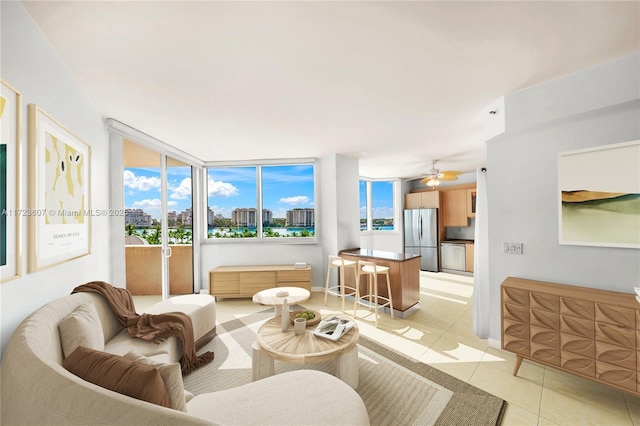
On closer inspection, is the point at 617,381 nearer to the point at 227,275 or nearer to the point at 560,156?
the point at 560,156

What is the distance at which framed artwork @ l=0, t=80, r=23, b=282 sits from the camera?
4.47ft

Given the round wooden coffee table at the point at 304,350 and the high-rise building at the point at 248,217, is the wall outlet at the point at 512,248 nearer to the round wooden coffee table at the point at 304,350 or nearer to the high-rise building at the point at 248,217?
the round wooden coffee table at the point at 304,350

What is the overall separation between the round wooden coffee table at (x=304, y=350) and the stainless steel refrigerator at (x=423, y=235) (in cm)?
503

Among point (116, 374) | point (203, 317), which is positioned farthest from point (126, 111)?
point (116, 374)

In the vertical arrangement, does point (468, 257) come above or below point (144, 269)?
below

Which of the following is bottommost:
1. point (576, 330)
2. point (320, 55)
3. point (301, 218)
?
point (576, 330)

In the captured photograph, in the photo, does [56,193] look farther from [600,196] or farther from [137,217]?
[600,196]

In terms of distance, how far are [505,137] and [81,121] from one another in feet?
13.6

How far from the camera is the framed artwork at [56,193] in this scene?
5.28 ft

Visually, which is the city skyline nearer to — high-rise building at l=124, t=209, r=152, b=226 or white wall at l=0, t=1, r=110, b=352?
high-rise building at l=124, t=209, r=152, b=226

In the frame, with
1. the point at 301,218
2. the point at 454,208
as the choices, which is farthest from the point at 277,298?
the point at 454,208

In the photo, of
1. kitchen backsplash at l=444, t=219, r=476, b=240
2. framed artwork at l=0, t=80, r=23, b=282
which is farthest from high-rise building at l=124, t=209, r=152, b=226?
kitchen backsplash at l=444, t=219, r=476, b=240

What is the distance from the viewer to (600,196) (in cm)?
217

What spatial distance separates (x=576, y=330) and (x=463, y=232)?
17.0 ft
